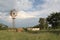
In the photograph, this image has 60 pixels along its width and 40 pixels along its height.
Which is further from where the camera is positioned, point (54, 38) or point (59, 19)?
point (59, 19)

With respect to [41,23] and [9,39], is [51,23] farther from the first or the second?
[9,39]

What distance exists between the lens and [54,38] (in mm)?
14258

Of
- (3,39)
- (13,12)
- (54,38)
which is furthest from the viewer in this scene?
(13,12)

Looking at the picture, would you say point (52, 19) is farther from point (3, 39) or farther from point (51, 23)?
point (3, 39)

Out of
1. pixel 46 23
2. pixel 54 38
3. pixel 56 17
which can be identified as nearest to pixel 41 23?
pixel 46 23

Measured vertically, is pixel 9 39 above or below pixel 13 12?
below

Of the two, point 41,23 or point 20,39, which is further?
point 41,23

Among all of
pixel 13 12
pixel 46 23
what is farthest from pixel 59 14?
pixel 13 12

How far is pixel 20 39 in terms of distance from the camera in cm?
1281

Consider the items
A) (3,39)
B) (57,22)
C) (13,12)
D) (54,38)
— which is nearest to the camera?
(3,39)

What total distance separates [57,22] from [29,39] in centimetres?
6485

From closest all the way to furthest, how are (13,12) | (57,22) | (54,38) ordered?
1. (54,38)
2. (13,12)
3. (57,22)

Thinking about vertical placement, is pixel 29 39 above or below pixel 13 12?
below

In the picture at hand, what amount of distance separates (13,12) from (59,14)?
4457 cm
